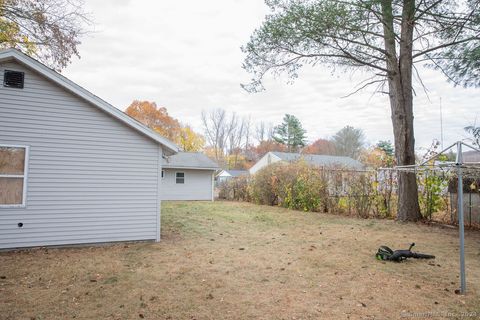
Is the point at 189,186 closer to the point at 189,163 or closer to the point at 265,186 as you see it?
the point at 189,163

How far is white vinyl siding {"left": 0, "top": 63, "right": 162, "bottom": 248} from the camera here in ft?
21.1

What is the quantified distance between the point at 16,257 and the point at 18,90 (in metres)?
3.66

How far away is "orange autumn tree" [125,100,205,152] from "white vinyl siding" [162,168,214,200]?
18178mm

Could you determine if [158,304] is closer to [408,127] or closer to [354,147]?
[408,127]

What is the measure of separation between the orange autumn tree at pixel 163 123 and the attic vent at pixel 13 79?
97.8 feet

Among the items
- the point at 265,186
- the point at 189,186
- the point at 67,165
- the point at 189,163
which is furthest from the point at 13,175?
the point at 189,186

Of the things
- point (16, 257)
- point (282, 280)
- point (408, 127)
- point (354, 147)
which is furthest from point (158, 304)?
point (354, 147)

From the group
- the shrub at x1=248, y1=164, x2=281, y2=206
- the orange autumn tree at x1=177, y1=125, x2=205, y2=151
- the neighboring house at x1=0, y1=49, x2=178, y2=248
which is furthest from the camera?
the orange autumn tree at x1=177, y1=125, x2=205, y2=151

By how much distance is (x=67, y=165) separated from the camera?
6.82 meters

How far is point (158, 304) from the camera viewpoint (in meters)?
3.73

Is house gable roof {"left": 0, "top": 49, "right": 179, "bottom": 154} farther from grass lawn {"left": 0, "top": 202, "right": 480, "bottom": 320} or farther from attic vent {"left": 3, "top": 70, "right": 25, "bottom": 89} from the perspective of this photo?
grass lawn {"left": 0, "top": 202, "right": 480, "bottom": 320}

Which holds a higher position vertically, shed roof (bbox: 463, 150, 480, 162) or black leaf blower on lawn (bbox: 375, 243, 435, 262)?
shed roof (bbox: 463, 150, 480, 162)

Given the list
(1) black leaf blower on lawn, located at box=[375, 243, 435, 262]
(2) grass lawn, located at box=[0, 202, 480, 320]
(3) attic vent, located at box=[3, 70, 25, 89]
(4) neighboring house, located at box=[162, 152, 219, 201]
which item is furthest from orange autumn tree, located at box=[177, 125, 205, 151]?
(1) black leaf blower on lawn, located at box=[375, 243, 435, 262]

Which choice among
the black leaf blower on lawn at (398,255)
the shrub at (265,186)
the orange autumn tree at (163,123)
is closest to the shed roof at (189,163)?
the shrub at (265,186)
